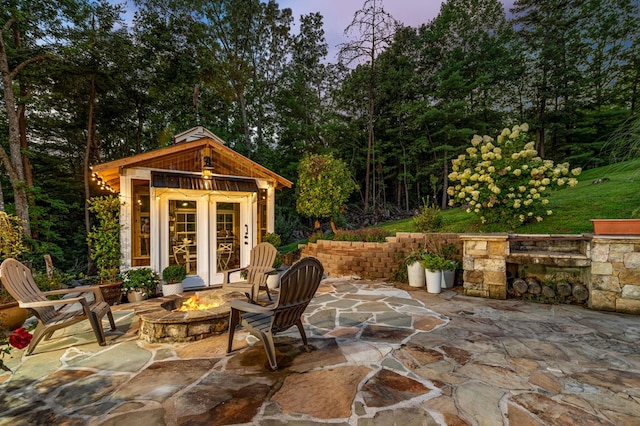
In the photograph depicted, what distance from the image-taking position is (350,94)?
1443 cm

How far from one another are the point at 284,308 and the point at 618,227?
4658 millimetres

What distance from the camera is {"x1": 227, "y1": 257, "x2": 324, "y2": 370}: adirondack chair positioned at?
8.00ft

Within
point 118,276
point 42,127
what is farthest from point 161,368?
point 42,127

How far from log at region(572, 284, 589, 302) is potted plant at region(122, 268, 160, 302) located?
6.95 meters

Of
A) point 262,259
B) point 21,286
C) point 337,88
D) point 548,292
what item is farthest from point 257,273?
point 337,88

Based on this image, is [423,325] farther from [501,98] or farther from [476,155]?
[501,98]

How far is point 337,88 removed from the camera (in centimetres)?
1570

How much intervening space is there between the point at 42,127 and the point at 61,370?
444 inches

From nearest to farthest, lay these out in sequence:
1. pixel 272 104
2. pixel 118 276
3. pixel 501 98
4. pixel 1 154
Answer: pixel 118 276 < pixel 1 154 < pixel 501 98 < pixel 272 104

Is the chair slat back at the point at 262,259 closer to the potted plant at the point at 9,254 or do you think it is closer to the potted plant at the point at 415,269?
the potted plant at the point at 415,269

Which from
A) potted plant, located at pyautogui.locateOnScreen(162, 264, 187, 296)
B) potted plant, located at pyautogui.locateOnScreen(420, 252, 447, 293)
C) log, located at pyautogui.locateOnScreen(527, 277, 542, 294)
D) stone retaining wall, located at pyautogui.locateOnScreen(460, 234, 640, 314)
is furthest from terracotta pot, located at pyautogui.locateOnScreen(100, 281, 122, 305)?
log, located at pyautogui.locateOnScreen(527, 277, 542, 294)

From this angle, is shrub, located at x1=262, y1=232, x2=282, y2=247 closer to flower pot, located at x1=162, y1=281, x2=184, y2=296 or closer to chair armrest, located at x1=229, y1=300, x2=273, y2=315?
flower pot, located at x1=162, y1=281, x2=184, y2=296

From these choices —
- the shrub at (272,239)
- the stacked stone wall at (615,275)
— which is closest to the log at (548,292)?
the stacked stone wall at (615,275)

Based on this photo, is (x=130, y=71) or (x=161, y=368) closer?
(x=161, y=368)
